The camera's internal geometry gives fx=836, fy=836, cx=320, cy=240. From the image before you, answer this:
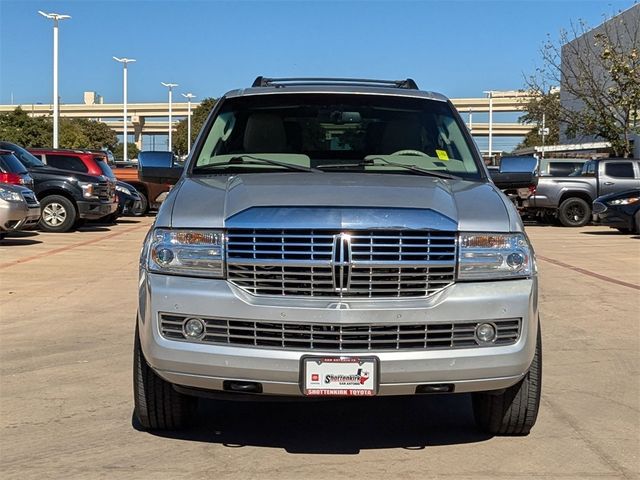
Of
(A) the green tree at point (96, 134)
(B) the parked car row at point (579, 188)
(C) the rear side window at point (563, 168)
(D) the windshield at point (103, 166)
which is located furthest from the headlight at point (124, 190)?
(A) the green tree at point (96, 134)

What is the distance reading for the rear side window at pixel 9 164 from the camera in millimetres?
15649

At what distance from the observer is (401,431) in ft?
16.1

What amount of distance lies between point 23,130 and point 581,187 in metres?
45.1

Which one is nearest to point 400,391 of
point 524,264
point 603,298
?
point 524,264

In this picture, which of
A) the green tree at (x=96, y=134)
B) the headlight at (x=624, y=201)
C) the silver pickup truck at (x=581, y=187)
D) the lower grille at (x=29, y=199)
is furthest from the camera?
the green tree at (x=96, y=134)

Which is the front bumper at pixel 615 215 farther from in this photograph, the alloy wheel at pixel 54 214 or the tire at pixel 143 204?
the tire at pixel 143 204

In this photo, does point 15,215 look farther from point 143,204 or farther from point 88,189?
point 143,204

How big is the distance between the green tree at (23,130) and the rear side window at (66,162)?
1572 inches

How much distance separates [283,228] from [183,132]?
280ft

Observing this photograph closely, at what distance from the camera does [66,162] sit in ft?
65.7

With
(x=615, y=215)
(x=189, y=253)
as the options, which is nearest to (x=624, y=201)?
(x=615, y=215)

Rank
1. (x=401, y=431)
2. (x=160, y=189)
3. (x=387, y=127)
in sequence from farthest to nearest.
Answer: (x=160, y=189) → (x=387, y=127) → (x=401, y=431)

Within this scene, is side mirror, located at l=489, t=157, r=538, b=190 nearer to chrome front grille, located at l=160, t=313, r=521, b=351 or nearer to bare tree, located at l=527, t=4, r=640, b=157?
chrome front grille, located at l=160, t=313, r=521, b=351

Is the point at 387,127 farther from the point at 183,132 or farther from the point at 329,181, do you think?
the point at 183,132
